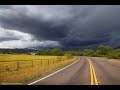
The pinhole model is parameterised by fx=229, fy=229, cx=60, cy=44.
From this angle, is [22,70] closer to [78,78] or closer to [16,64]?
A: [78,78]

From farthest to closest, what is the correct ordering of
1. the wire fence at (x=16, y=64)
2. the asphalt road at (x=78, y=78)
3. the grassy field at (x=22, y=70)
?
the wire fence at (x=16, y=64) → the grassy field at (x=22, y=70) → the asphalt road at (x=78, y=78)

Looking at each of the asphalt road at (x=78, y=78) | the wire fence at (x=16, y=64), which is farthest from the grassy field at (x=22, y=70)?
the asphalt road at (x=78, y=78)

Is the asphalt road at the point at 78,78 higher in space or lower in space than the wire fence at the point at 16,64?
lower

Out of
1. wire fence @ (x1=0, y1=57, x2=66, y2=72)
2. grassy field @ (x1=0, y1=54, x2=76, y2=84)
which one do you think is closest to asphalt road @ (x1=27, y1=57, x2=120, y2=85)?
grassy field @ (x1=0, y1=54, x2=76, y2=84)

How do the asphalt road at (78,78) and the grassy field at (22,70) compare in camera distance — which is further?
the grassy field at (22,70)

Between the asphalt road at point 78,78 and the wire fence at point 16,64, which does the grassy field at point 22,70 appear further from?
the asphalt road at point 78,78

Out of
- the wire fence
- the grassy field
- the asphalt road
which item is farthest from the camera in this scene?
the wire fence

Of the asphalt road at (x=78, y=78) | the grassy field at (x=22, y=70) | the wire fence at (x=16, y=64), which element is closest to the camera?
the asphalt road at (x=78, y=78)

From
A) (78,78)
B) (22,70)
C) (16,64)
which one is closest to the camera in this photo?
(78,78)

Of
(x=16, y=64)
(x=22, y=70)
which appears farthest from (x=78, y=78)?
(x=16, y=64)

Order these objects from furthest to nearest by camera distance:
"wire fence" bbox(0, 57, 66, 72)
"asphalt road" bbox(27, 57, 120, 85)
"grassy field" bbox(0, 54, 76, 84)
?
"wire fence" bbox(0, 57, 66, 72)
"grassy field" bbox(0, 54, 76, 84)
"asphalt road" bbox(27, 57, 120, 85)

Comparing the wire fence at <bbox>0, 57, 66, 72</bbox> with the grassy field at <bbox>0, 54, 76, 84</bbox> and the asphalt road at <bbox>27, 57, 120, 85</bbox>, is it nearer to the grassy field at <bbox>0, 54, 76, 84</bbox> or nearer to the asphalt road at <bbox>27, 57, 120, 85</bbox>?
the grassy field at <bbox>0, 54, 76, 84</bbox>
